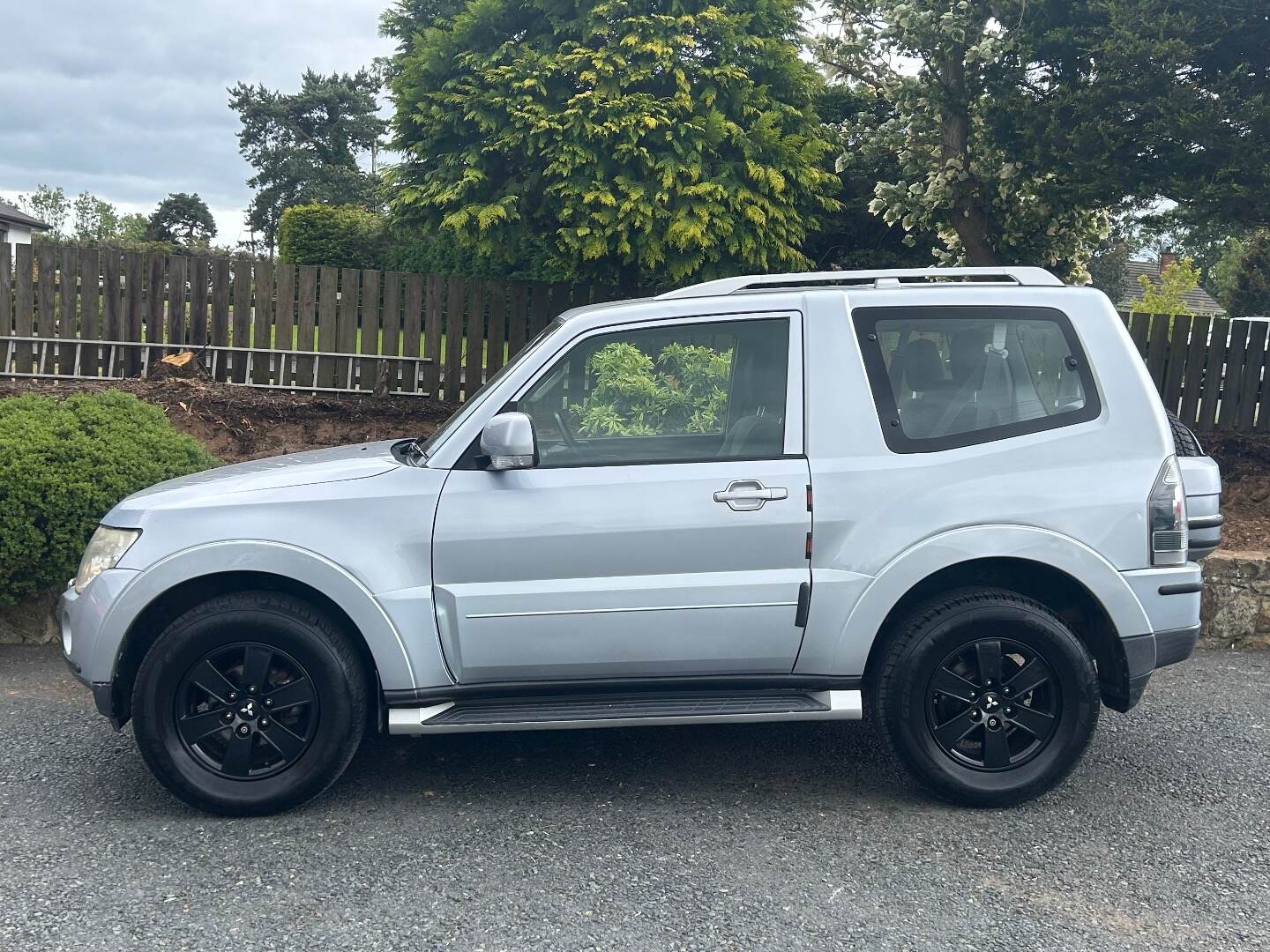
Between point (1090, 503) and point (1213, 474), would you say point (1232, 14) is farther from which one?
point (1090, 503)

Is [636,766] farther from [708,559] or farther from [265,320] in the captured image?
[265,320]


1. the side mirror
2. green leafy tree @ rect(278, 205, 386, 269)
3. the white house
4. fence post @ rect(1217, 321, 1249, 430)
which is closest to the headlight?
the side mirror

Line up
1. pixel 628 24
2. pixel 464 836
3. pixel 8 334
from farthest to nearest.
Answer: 1. pixel 8 334
2. pixel 628 24
3. pixel 464 836

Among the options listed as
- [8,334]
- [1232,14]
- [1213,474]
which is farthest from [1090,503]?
[8,334]

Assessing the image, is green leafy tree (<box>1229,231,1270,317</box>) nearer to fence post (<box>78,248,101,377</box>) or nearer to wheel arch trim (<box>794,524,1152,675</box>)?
fence post (<box>78,248,101,377</box>)

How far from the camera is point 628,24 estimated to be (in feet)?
30.2

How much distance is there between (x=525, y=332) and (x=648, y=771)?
6.41 metres

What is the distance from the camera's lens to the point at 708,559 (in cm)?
399

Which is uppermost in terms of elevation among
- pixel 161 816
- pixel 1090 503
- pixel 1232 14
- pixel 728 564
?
pixel 1232 14

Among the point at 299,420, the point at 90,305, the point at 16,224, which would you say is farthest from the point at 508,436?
the point at 16,224

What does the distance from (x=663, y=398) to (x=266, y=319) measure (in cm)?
704

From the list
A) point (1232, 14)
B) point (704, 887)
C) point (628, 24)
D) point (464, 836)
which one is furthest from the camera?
point (628, 24)

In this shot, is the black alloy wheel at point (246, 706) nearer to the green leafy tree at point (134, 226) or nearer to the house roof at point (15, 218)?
the house roof at point (15, 218)

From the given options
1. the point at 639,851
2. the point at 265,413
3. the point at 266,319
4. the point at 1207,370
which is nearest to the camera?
the point at 639,851
